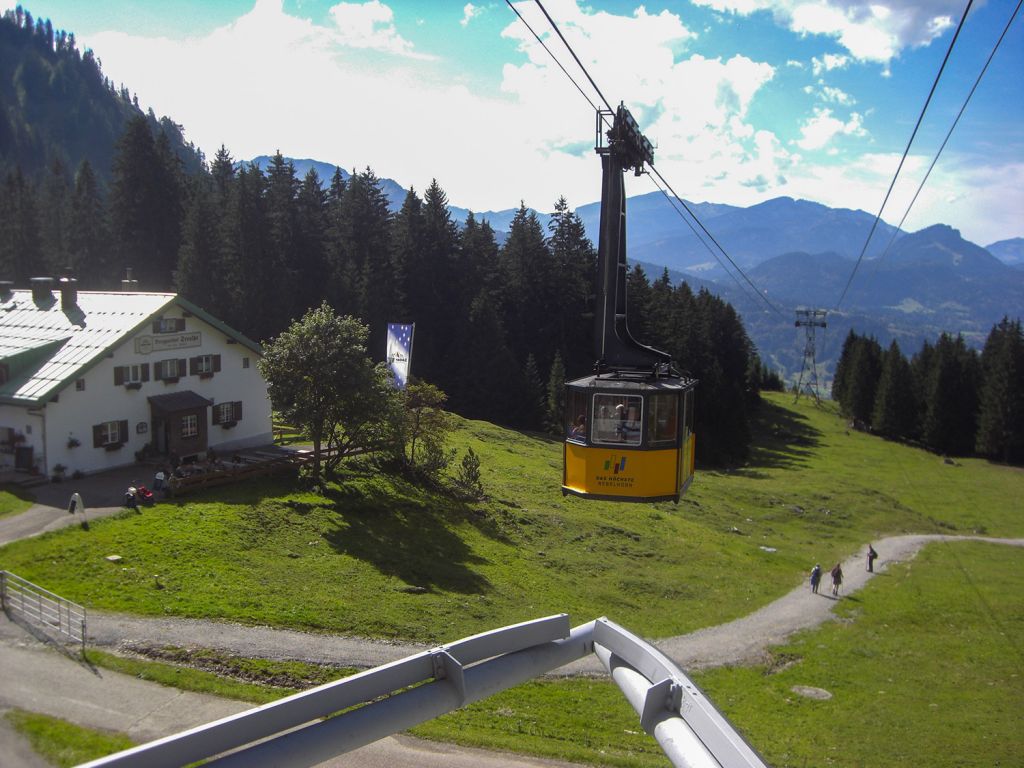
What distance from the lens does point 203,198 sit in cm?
7269

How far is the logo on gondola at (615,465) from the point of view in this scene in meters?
17.0

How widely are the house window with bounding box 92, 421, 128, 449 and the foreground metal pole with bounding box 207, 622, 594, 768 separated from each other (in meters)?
33.8

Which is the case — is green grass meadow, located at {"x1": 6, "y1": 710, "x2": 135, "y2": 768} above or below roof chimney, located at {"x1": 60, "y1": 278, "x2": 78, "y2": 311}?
below

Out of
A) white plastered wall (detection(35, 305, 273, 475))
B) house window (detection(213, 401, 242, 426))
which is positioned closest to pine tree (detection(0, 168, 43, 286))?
white plastered wall (detection(35, 305, 273, 475))

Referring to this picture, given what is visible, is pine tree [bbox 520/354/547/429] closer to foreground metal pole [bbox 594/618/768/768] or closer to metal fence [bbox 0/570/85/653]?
metal fence [bbox 0/570/85/653]

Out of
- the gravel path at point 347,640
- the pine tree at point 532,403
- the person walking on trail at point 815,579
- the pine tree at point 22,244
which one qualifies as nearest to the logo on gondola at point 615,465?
the gravel path at point 347,640

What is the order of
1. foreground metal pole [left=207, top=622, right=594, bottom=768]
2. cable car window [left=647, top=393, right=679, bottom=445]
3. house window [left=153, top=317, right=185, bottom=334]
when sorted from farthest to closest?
house window [left=153, top=317, right=185, bottom=334] < cable car window [left=647, top=393, right=679, bottom=445] < foreground metal pole [left=207, top=622, right=594, bottom=768]

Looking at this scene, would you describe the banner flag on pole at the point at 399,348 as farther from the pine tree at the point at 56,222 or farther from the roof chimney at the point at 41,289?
the pine tree at the point at 56,222

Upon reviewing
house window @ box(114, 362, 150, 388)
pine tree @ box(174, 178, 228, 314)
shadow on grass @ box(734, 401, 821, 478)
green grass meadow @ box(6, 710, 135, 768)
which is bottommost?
shadow on grass @ box(734, 401, 821, 478)

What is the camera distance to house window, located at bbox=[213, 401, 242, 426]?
40094 mm

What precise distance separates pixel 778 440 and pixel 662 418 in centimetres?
8259

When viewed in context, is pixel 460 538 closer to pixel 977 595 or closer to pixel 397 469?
pixel 397 469

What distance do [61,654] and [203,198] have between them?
204 feet

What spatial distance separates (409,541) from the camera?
107 feet
